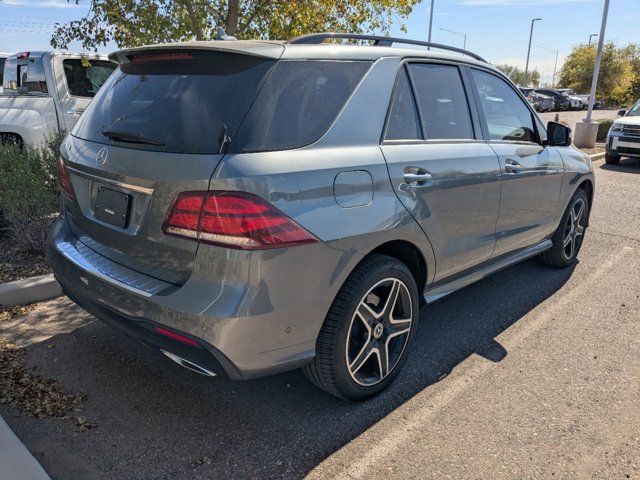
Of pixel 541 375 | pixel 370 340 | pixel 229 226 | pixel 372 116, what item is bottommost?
pixel 541 375

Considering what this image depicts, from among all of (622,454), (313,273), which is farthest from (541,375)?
(313,273)

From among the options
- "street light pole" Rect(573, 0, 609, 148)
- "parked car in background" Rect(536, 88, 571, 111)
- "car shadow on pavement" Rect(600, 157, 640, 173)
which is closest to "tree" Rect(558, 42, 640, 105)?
Answer: "parked car in background" Rect(536, 88, 571, 111)

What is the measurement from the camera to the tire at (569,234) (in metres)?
5.11

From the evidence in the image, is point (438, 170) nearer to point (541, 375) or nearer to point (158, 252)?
point (541, 375)

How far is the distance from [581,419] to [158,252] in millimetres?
2362

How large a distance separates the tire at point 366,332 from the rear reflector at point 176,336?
634 millimetres

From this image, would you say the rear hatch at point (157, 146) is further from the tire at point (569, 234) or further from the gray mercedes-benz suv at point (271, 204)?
the tire at point (569, 234)

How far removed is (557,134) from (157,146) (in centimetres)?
355

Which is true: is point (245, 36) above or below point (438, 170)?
above

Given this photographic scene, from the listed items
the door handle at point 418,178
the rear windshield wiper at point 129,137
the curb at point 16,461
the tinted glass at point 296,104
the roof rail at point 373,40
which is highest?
the roof rail at point 373,40

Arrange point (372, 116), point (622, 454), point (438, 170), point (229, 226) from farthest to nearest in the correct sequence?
point (438, 170) < point (372, 116) < point (622, 454) < point (229, 226)

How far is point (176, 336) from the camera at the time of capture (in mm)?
2406

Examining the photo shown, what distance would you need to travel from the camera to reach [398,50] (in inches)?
126

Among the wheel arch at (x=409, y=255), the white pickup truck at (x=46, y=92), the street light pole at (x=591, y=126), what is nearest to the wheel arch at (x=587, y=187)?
the wheel arch at (x=409, y=255)
